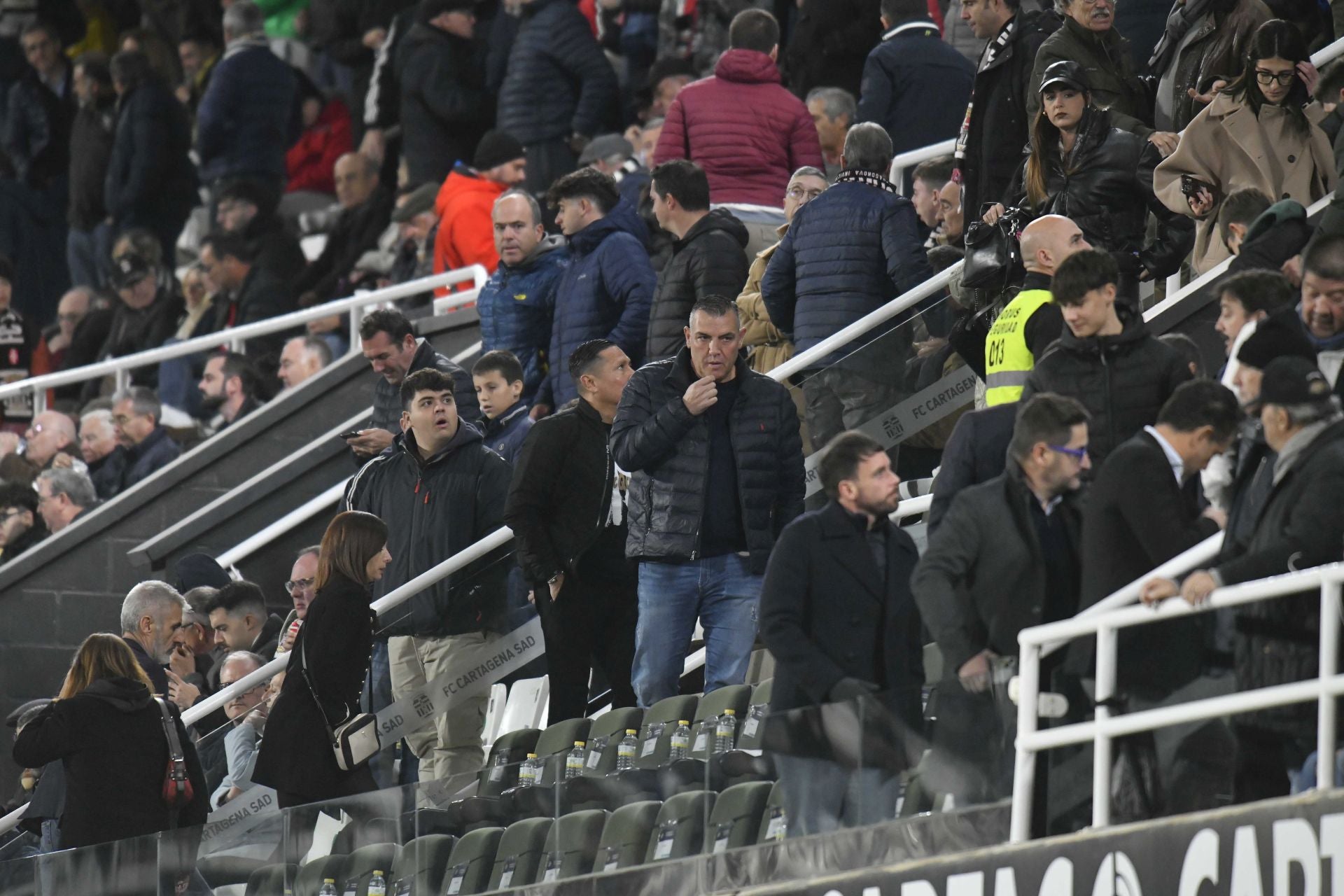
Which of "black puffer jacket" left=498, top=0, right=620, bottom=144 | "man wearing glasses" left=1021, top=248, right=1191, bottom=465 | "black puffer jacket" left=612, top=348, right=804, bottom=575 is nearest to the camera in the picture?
"man wearing glasses" left=1021, top=248, right=1191, bottom=465

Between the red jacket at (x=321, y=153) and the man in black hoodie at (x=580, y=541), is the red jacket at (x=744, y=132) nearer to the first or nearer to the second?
the man in black hoodie at (x=580, y=541)

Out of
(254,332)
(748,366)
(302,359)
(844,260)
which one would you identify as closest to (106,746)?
(748,366)

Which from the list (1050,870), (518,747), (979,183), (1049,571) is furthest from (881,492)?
(979,183)

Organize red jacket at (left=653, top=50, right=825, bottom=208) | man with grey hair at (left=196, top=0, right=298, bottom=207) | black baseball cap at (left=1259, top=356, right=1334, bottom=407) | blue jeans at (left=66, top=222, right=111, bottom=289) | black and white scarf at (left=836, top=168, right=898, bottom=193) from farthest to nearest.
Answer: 1. blue jeans at (left=66, top=222, right=111, bottom=289)
2. man with grey hair at (left=196, top=0, right=298, bottom=207)
3. red jacket at (left=653, top=50, right=825, bottom=208)
4. black and white scarf at (left=836, top=168, right=898, bottom=193)
5. black baseball cap at (left=1259, top=356, right=1334, bottom=407)

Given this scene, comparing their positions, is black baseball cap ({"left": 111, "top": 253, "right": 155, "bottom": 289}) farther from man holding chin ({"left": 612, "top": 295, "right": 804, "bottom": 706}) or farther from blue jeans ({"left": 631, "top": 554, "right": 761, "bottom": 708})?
blue jeans ({"left": 631, "top": 554, "right": 761, "bottom": 708})

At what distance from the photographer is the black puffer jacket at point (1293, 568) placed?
23.7 ft

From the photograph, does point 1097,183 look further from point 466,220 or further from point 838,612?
point 466,220

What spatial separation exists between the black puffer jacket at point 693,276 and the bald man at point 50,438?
5.24 m

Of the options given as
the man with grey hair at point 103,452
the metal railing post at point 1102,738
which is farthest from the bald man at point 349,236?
the metal railing post at point 1102,738

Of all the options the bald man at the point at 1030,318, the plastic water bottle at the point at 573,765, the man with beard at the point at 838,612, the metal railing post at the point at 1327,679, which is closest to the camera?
the metal railing post at the point at 1327,679

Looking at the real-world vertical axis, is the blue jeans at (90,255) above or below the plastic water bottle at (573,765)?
above

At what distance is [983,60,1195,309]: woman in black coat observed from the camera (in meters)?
10.2

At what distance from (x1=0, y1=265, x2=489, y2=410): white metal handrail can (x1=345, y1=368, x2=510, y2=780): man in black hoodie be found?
3.49 meters

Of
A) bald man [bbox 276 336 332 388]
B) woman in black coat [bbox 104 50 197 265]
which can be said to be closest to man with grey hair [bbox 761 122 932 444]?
bald man [bbox 276 336 332 388]
